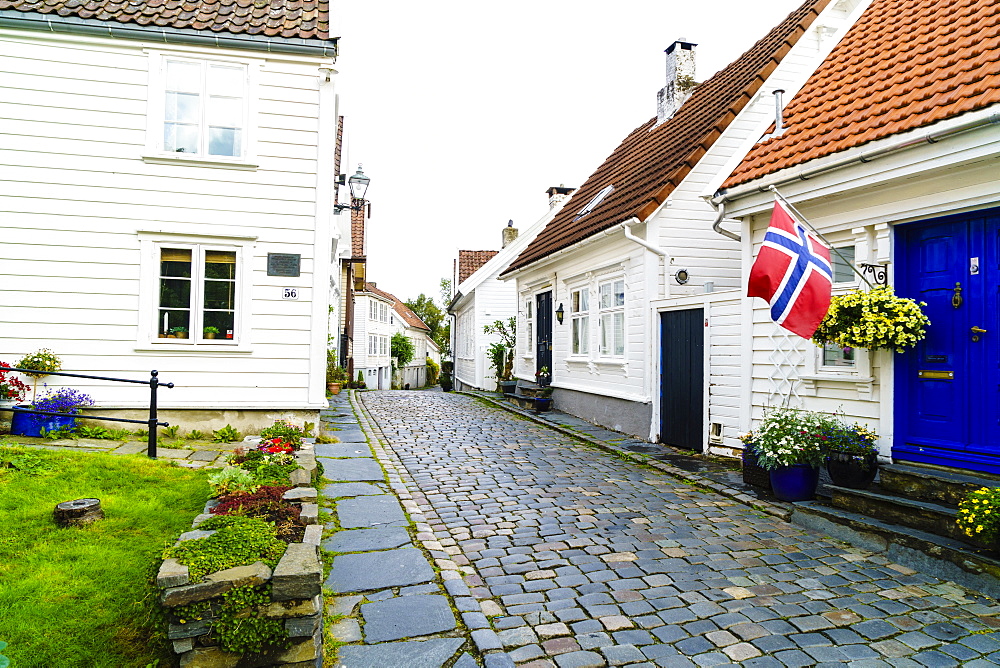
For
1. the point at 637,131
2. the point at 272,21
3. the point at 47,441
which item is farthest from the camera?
the point at 637,131

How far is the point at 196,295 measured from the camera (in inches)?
354

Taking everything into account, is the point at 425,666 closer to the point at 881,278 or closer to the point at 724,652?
the point at 724,652

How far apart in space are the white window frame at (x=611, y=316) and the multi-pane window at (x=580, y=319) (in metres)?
0.58

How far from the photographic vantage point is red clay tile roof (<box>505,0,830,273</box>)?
10883mm

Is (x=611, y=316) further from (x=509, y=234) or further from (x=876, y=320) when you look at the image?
(x=509, y=234)

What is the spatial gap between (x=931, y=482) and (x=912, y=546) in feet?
2.65

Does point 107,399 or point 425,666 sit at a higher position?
point 107,399

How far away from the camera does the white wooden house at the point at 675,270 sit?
9.35 meters

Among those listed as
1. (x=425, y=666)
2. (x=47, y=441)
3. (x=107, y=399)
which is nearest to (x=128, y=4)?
(x=107, y=399)

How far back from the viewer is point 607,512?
20.8 ft

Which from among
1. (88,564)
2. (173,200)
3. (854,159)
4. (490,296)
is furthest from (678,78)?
(88,564)

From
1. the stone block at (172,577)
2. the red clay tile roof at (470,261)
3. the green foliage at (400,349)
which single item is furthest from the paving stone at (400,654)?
the green foliage at (400,349)

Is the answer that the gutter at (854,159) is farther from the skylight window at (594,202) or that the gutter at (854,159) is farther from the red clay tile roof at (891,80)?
the skylight window at (594,202)

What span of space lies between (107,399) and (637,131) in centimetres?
1452
